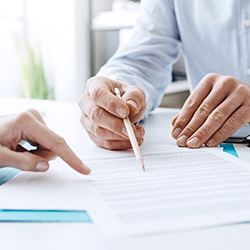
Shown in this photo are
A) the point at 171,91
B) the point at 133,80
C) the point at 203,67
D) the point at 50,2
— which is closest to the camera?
the point at 133,80

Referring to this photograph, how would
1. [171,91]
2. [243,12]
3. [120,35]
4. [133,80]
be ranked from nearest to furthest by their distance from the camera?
[133,80] < [243,12] < [171,91] < [120,35]

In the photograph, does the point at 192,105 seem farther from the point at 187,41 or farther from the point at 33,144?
the point at 187,41

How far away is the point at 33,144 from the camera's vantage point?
582 millimetres

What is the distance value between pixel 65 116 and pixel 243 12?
49 centimetres

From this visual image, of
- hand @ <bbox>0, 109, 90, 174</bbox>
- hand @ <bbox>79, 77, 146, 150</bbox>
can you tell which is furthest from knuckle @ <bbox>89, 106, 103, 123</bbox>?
hand @ <bbox>0, 109, 90, 174</bbox>

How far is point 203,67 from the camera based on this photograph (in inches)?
47.7

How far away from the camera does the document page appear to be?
1.36ft

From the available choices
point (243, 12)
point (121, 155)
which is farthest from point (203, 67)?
point (121, 155)

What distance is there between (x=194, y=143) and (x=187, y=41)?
564 millimetres

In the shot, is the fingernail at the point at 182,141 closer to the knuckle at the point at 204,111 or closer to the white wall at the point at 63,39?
the knuckle at the point at 204,111

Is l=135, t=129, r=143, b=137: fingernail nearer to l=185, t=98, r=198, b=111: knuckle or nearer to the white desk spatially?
l=185, t=98, r=198, b=111: knuckle

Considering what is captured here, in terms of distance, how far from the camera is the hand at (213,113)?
28.5 inches

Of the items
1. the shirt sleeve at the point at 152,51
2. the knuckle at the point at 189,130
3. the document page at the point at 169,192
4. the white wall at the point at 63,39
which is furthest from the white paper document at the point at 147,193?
the white wall at the point at 63,39

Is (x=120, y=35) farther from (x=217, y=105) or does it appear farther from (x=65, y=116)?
(x=217, y=105)
